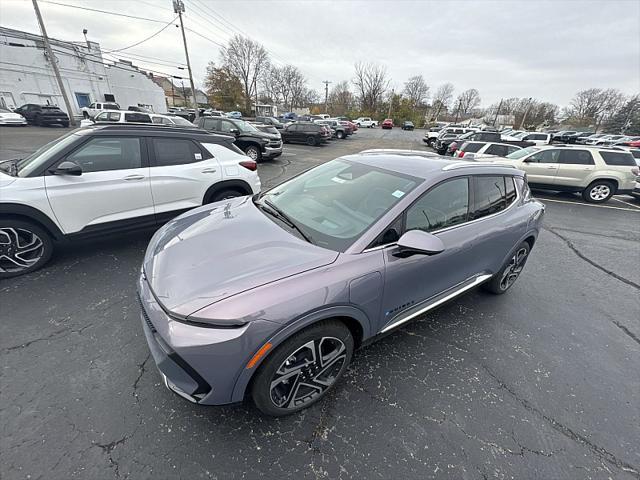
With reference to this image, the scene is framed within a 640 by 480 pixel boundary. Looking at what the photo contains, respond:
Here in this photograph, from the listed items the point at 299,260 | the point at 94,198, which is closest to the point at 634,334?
the point at 299,260

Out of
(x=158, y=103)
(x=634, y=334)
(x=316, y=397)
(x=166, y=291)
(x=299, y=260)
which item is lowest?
(x=634, y=334)

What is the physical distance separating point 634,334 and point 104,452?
486cm

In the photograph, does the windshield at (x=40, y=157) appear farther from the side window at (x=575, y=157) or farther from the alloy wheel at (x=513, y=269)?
the side window at (x=575, y=157)

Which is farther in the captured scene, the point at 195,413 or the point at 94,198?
the point at 94,198

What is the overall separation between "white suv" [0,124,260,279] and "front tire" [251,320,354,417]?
3075mm

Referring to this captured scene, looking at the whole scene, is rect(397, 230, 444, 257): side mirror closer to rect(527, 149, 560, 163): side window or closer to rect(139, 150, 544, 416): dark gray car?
rect(139, 150, 544, 416): dark gray car

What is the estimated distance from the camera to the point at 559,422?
1.94 m

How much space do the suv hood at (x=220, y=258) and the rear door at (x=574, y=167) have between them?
1048 cm

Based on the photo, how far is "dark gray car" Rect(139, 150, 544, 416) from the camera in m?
1.49

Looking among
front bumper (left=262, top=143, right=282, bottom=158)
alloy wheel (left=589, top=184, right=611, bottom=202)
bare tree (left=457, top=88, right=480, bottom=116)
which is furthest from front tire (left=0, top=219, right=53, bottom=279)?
bare tree (left=457, top=88, right=480, bottom=116)

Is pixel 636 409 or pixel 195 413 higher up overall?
pixel 195 413

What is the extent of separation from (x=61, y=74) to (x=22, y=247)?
127ft

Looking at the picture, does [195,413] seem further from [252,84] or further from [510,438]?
[252,84]

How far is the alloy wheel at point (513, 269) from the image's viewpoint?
10.5ft
